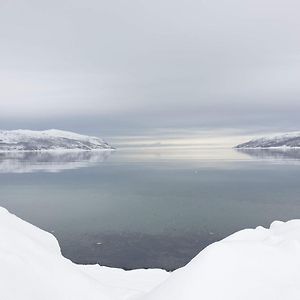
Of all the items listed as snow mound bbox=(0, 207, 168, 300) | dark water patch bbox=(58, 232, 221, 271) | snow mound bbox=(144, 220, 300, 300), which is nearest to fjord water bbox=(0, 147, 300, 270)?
dark water patch bbox=(58, 232, 221, 271)

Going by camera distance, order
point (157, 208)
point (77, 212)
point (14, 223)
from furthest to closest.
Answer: point (157, 208), point (77, 212), point (14, 223)

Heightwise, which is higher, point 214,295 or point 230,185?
point 214,295

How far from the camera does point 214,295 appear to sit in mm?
9359

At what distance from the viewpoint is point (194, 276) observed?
10.0 meters

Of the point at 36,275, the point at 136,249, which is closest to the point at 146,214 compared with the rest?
the point at 136,249

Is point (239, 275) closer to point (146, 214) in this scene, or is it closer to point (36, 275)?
point (36, 275)

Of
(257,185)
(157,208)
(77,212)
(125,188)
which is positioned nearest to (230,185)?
(257,185)

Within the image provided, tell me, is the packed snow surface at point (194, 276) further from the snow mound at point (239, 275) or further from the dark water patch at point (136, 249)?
the dark water patch at point (136, 249)

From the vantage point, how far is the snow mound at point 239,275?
938 cm

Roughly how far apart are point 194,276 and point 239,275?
1501 mm

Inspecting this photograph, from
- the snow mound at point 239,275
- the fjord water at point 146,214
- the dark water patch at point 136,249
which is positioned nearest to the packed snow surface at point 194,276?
the snow mound at point 239,275

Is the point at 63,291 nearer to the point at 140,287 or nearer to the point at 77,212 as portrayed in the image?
the point at 140,287

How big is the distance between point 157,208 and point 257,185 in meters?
32.2

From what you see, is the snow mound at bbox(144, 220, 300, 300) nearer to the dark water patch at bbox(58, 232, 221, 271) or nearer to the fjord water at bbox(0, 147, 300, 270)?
the dark water patch at bbox(58, 232, 221, 271)
